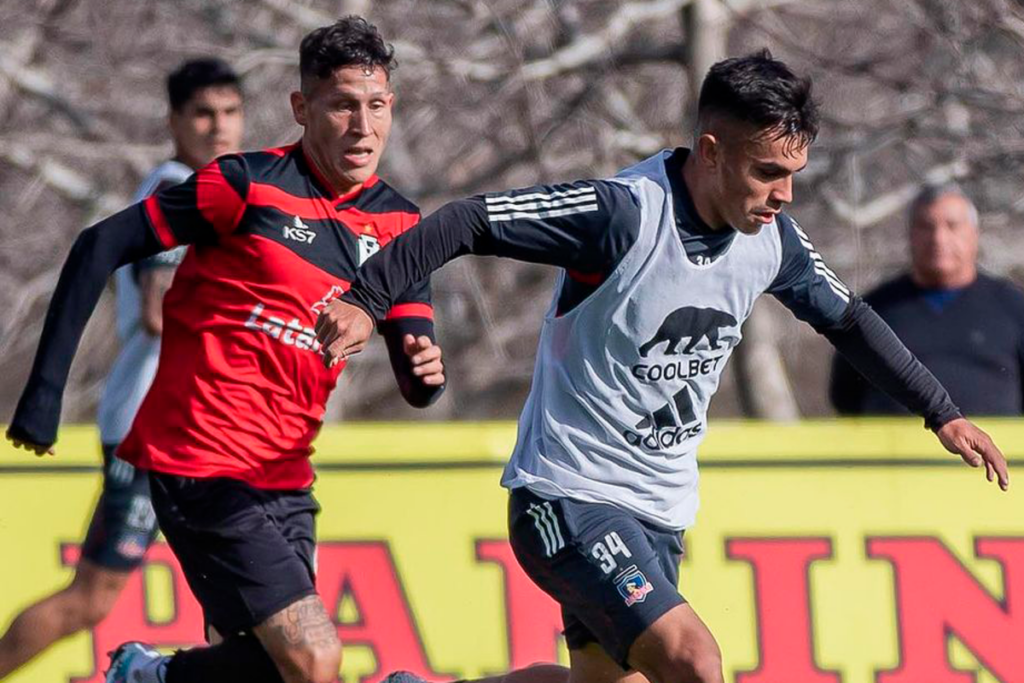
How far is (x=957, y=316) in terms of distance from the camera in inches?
270

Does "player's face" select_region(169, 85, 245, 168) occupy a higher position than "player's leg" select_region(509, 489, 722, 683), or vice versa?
"player's face" select_region(169, 85, 245, 168)

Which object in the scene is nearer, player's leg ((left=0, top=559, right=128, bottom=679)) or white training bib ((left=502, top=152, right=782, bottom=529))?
white training bib ((left=502, top=152, right=782, bottom=529))

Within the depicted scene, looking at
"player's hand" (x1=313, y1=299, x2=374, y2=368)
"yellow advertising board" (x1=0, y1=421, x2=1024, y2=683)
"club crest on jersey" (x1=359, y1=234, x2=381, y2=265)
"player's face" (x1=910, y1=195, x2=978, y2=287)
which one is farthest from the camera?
"player's face" (x1=910, y1=195, x2=978, y2=287)

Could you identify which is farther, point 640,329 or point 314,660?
point 314,660

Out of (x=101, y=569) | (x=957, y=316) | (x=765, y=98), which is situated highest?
(x=765, y=98)

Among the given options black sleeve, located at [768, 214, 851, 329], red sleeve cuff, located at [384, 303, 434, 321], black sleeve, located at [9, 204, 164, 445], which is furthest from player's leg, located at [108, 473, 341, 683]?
black sleeve, located at [768, 214, 851, 329]

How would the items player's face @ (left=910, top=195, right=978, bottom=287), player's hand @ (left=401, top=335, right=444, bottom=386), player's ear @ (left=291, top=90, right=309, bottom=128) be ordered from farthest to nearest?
1. player's face @ (left=910, top=195, right=978, bottom=287)
2. player's ear @ (left=291, top=90, right=309, bottom=128)
3. player's hand @ (left=401, top=335, right=444, bottom=386)

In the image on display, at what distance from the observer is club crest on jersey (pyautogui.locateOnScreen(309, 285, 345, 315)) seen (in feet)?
16.5

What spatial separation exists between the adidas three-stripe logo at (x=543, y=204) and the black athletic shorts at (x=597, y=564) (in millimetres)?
775

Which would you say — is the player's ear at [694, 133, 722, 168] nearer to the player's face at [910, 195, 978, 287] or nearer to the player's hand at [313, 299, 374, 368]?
the player's hand at [313, 299, 374, 368]

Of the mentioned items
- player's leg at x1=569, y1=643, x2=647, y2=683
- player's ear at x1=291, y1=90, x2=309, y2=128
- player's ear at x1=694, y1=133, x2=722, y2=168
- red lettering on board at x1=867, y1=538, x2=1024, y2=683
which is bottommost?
red lettering on board at x1=867, y1=538, x2=1024, y2=683

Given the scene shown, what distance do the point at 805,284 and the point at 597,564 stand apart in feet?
3.27

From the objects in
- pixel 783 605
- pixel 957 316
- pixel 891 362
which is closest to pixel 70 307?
pixel 891 362

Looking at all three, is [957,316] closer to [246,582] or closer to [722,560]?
[722,560]
